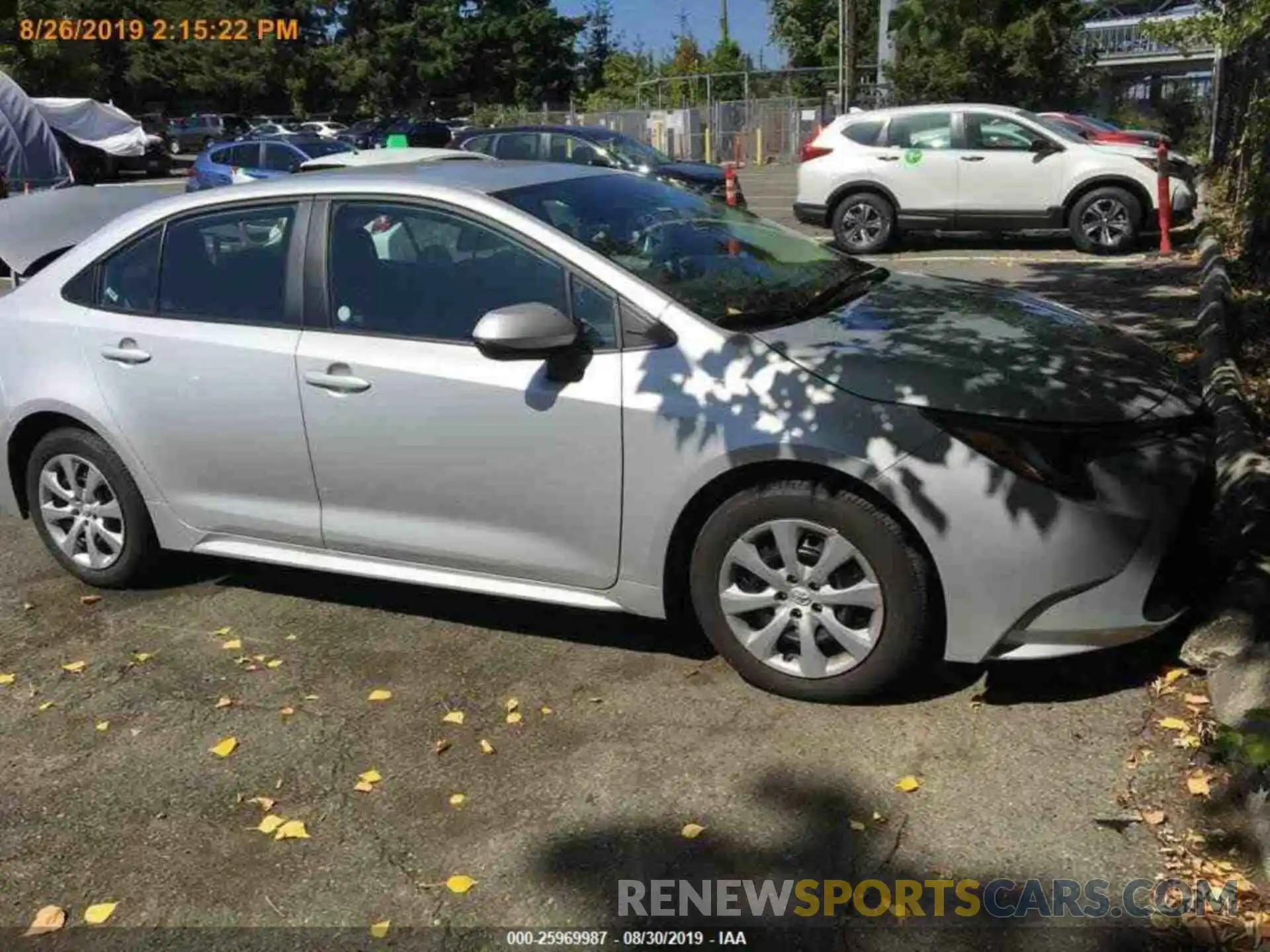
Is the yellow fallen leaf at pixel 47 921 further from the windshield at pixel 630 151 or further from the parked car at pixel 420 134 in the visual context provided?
the parked car at pixel 420 134

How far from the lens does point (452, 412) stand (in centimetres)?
390

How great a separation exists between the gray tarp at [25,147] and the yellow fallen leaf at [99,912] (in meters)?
21.6

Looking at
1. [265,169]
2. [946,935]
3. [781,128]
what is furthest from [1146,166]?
[781,128]

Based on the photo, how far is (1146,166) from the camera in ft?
40.9

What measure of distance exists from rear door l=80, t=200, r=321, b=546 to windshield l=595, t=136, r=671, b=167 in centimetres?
1151

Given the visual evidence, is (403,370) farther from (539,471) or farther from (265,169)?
(265,169)

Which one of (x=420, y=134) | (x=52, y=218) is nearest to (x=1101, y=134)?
(x=52, y=218)

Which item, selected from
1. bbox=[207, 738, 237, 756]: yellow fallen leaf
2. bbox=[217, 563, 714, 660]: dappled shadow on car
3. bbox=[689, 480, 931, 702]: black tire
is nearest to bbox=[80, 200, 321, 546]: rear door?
bbox=[217, 563, 714, 660]: dappled shadow on car

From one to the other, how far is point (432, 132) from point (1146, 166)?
27.8 m

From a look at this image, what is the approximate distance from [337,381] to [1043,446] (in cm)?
230

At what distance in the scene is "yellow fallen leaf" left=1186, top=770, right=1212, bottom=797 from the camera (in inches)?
124

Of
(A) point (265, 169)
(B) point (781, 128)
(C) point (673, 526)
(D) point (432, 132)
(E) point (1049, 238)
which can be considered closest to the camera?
(C) point (673, 526)

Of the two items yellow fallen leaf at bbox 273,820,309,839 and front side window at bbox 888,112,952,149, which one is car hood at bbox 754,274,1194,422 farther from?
front side window at bbox 888,112,952,149

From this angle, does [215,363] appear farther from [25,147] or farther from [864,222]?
[25,147]
